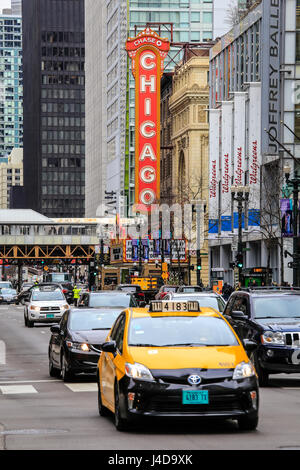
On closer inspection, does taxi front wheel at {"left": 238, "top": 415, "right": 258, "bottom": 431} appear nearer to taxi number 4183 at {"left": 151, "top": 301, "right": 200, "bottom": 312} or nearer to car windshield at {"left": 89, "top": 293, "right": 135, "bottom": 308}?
taxi number 4183 at {"left": 151, "top": 301, "right": 200, "bottom": 312}

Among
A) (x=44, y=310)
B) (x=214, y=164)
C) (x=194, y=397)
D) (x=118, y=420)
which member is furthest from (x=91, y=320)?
(x=214, y=164)

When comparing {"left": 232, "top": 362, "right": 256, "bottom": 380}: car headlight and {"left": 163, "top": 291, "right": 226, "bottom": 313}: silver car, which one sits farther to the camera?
{"left": 163, "top": 291, "right": 226, "bottom": 313}: silver car

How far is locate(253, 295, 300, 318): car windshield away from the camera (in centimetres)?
2025

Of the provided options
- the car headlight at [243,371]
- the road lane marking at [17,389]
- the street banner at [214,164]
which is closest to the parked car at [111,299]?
the road lane marking at [17,389]

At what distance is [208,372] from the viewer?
12320mm

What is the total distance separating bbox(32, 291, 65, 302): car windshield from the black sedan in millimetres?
25126

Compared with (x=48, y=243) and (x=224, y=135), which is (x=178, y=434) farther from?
(x=48, y=243)

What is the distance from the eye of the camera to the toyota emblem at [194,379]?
480 inches

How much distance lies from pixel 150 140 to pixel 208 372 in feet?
325

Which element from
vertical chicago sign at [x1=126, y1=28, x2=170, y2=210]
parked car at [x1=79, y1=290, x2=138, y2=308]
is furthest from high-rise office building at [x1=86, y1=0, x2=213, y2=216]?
parked car at [x1=79, y1=290, x2=138, y2=308]

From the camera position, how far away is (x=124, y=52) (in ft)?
451

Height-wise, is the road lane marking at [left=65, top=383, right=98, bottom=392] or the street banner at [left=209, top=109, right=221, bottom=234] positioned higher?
the street banner at [left=209, top=109, right=221, bottom=234]

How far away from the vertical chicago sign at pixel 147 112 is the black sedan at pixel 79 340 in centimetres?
8739

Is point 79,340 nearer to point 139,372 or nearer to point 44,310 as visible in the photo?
point 139,372
